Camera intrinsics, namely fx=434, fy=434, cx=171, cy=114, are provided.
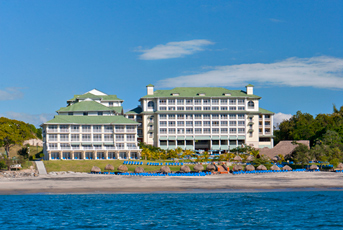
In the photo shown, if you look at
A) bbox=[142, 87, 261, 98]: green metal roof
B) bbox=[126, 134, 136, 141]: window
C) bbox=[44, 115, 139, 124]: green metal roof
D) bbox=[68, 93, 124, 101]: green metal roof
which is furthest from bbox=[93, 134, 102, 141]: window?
bbox=[142, 87, 261, 98]: green metal roof

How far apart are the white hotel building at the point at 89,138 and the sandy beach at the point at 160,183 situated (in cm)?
2948

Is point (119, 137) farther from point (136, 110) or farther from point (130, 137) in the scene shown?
point (136, 110)

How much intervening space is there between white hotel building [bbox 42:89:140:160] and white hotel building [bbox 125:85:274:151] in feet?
81.1

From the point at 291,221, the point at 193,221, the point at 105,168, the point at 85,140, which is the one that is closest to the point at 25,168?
the point at 105,168

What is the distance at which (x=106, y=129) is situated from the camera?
105375 mm

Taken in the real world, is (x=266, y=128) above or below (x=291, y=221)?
above

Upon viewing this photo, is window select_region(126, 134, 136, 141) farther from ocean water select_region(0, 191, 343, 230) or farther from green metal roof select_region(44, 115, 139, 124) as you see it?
ocean water select_region(0, 191, 343, 230)

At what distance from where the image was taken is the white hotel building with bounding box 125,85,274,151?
428 feet

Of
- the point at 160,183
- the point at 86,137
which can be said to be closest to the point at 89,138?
the point at 86,137

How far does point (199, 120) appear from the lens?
131 metres

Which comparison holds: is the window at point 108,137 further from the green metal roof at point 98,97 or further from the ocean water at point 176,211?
the ocean water at point 176,211

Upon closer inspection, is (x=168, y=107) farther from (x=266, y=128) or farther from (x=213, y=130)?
(x=266, y=128)

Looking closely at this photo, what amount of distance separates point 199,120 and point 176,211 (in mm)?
84770

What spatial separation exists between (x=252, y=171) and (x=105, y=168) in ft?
88.1
